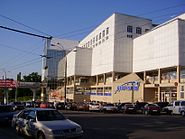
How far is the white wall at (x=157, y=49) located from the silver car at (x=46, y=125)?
4858 centimetres

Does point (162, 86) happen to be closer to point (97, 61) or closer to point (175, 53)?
point (175, 53)

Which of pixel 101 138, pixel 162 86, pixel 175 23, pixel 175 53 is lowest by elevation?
pixel 101 138

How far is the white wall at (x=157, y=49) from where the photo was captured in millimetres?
61000

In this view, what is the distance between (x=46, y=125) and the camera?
1248cm

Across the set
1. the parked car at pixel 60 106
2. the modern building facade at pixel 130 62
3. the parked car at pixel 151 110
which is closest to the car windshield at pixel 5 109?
the parked car at pixel 151 110

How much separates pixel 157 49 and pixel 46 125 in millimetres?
56702

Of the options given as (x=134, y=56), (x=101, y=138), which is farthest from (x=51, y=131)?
(x=134, y=56)

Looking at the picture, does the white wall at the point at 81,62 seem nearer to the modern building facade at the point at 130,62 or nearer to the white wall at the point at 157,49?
the modern building facade at the point at 130,62

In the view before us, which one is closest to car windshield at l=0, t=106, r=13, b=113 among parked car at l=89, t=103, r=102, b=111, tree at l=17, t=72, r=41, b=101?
parked car at l=89, t=103, r=102, b=111

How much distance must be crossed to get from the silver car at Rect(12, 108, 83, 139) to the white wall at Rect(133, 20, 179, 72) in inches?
1913

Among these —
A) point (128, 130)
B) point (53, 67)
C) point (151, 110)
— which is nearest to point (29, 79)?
→ point (53, 67)

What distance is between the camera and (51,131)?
39.2ft

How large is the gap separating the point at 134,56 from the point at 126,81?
999 centimetres

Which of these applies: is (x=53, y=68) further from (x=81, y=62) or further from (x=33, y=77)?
(x=81, y=62)
